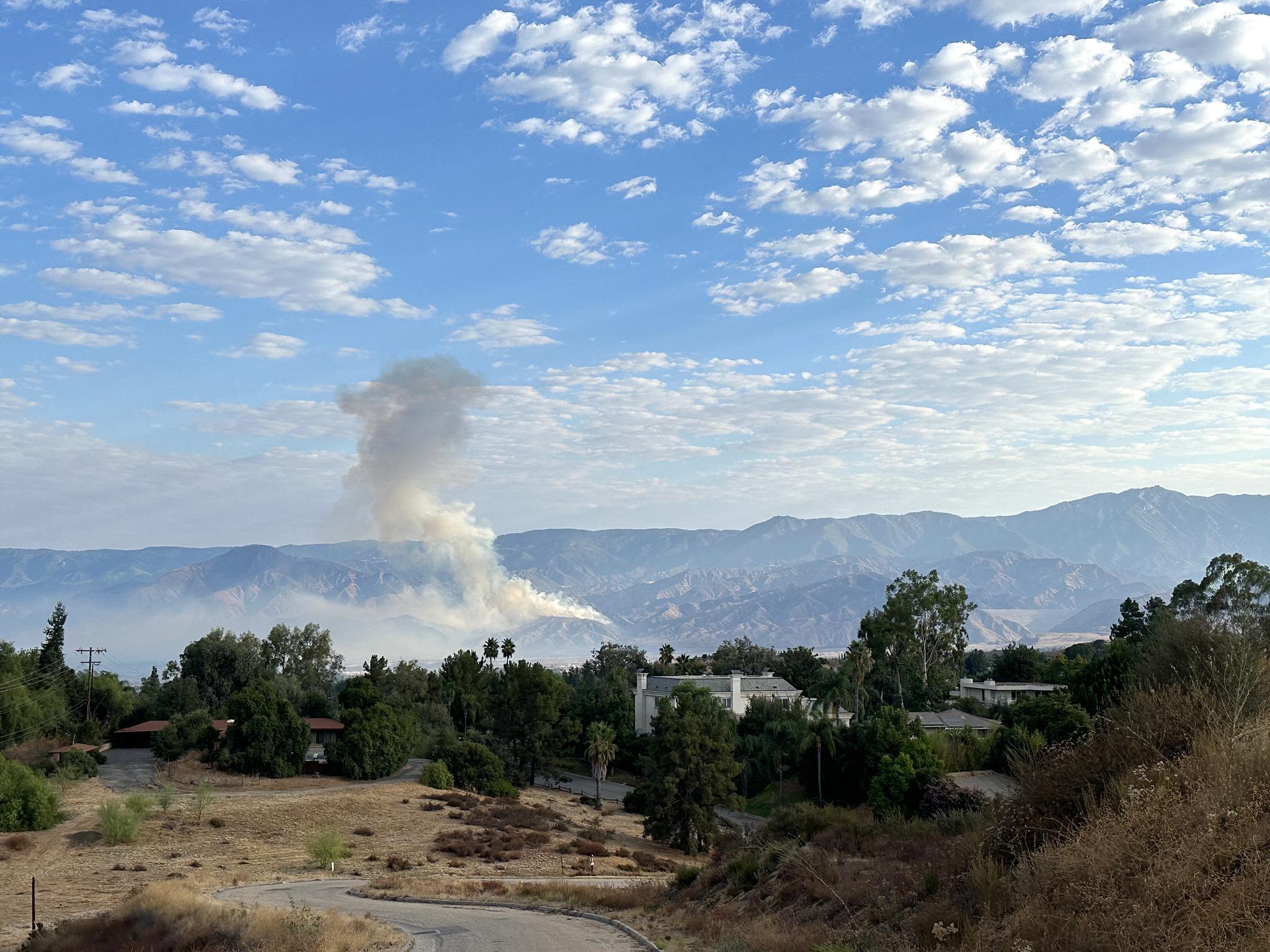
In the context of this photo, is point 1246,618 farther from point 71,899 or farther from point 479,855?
point 71,899

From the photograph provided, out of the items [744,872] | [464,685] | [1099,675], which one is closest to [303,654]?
[464,685]

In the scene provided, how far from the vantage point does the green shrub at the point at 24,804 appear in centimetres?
5809

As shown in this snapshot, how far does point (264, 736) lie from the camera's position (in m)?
81.6

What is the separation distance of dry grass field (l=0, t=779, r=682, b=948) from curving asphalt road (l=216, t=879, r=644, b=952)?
640 centimetres

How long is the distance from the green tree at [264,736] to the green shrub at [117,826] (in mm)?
23276

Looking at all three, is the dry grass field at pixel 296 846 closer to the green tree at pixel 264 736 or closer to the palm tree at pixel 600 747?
the green tree at pixel 264 736

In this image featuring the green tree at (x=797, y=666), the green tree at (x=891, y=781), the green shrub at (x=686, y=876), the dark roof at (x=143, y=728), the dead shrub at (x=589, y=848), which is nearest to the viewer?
the green shrub at (x=686, y=876)

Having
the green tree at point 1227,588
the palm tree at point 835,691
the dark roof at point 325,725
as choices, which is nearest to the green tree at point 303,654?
the dark roof at point 325,725

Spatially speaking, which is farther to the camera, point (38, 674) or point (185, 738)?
point (38, 674)

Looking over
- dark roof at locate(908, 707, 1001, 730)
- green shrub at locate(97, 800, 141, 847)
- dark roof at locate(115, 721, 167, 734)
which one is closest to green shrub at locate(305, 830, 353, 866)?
green shrub at locate(97, 800, 141, 847)

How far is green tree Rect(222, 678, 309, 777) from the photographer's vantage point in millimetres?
81188

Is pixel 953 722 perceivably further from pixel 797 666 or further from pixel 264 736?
pixel 264 736

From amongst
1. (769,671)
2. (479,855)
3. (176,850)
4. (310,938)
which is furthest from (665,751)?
(769,671)

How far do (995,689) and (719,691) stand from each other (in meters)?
36.2
